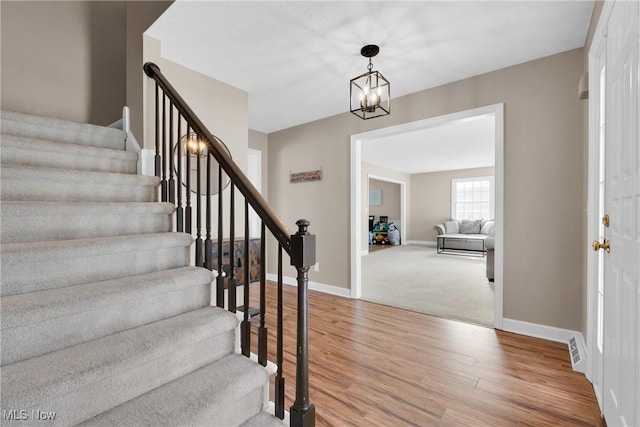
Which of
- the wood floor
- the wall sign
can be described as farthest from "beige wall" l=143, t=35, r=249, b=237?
the wood floor

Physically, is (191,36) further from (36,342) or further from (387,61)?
(36,342)

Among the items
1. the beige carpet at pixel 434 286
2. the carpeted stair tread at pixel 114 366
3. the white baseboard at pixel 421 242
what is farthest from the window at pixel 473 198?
the carpeted stair tread at pixel 114 366

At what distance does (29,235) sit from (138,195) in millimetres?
647

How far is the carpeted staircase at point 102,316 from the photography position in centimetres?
96

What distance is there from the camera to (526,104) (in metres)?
2.66

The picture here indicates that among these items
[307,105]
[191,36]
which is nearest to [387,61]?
[307,105]

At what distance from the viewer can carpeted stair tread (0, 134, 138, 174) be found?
1.69 metres

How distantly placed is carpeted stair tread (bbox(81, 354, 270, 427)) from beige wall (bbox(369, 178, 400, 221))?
9.74 meters

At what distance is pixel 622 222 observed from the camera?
1.27m

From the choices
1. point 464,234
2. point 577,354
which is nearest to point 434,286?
point 577,354

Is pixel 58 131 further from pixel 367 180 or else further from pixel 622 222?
pixel 367 180

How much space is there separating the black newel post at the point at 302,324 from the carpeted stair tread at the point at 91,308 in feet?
2.07

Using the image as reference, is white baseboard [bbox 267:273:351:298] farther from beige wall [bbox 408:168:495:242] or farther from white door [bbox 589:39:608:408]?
beige wall [bbox 408:168:495:242]

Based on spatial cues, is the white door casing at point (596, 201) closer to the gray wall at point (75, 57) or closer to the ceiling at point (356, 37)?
the ceiling at point (356, 37)
